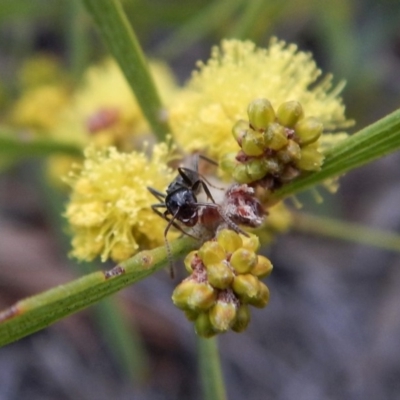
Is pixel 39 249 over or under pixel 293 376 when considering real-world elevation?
over

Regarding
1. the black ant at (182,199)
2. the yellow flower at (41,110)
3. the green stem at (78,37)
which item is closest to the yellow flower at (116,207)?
the black ant at (182,199)

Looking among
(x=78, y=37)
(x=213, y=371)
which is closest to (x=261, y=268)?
(x=213, y=371)

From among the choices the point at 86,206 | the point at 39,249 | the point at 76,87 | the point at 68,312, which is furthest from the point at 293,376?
the point at 68,312

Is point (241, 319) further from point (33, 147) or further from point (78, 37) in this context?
point (78, 37)

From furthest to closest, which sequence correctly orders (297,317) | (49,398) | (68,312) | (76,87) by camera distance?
(297,317), (49,398), (76,87), (68,312)

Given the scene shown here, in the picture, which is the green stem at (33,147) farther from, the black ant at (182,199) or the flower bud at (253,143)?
the flower bud at (253,143)

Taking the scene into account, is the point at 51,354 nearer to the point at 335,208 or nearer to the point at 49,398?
the point at 49,398

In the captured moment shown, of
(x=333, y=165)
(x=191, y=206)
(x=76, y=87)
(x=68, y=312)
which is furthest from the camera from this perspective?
(x=76, y=87)
